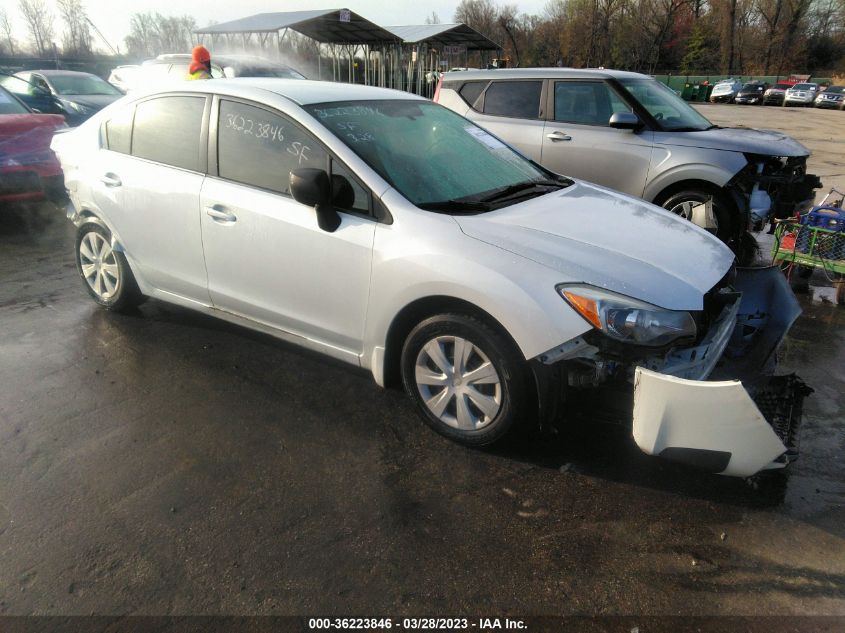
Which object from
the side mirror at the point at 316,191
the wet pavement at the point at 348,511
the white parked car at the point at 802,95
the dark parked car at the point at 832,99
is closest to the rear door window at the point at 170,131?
the side mirror at the point at 316,191

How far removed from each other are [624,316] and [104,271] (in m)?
3.67

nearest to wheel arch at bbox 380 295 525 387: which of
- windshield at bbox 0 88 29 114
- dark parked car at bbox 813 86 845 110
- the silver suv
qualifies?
the silver suv

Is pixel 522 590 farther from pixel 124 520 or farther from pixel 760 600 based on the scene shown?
pixel 124 520

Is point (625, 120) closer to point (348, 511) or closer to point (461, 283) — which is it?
point (461, 283)

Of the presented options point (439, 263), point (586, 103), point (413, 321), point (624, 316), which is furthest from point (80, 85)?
point (624, 316)

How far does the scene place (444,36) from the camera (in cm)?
2361

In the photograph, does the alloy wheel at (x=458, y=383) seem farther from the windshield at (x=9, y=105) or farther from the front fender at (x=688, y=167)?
the windshield at (x=9, y=105)

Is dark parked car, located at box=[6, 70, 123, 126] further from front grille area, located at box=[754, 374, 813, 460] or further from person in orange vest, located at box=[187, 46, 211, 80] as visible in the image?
front grille area, located at box=[754, 374, 813, 460]

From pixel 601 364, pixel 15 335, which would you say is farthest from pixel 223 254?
pixel 601 364

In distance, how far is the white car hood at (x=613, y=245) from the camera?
269 cm

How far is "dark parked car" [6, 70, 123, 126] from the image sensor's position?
11359 millimetres

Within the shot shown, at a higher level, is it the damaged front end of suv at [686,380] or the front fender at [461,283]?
the front fender at [461,283]

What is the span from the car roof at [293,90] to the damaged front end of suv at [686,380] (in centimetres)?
186

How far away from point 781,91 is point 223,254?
45.1m
